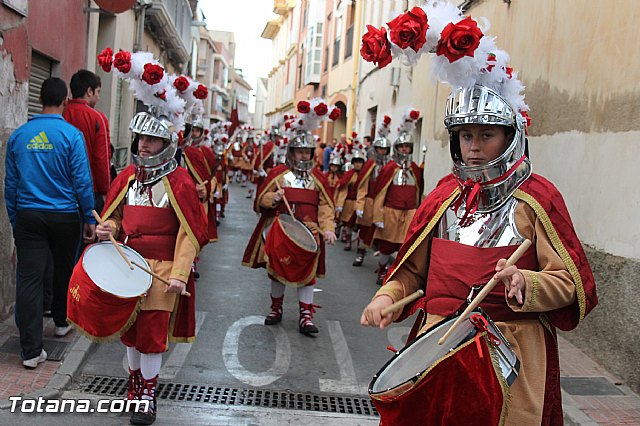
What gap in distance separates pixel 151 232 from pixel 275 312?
2955 mm

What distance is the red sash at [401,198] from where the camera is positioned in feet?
34.4

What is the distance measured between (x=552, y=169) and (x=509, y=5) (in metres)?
3.27

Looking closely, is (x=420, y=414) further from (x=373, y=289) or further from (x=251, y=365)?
(x=373, y=289)

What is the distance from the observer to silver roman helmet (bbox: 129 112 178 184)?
4734 mm

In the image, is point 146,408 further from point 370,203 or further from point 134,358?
point 370,203

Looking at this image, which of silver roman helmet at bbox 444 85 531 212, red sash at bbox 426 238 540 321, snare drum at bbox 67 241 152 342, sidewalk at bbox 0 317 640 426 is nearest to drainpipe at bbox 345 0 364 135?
sidewalk at bbox 0 317 640 426

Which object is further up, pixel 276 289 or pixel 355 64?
pixel 355 64

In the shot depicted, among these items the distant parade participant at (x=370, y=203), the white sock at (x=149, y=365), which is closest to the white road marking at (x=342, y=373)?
the white sock at (x=149, y=365)

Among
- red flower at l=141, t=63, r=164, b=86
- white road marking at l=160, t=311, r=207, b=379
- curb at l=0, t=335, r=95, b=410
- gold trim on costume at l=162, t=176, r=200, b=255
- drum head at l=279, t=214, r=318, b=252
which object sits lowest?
white road marking at l=160, t=311, r=207, b=379

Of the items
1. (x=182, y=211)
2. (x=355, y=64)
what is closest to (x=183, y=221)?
(x=182, y=211)

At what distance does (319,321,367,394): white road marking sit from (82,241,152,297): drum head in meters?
1.92

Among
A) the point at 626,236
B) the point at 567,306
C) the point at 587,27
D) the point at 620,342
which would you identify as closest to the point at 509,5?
the point at 587,27

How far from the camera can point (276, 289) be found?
24.1 ft

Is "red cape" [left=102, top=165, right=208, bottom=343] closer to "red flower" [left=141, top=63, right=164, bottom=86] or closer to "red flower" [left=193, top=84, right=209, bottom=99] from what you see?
"red flower" [left=141, top=63, right=164, bottom=86]
